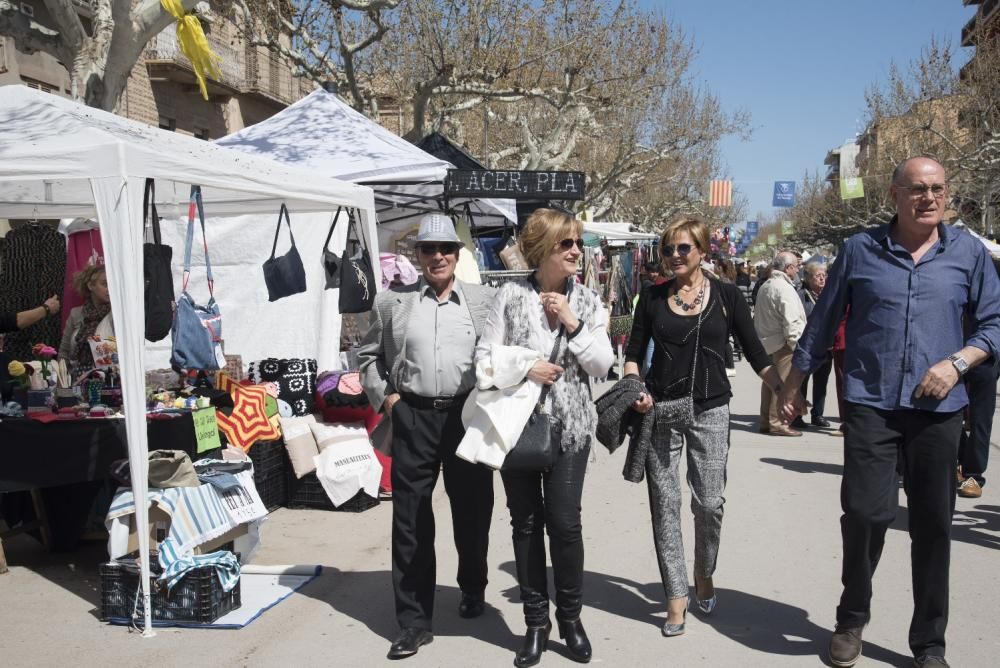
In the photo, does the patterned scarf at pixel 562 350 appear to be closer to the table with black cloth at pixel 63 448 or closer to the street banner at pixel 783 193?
the table with black cloth at pixel 63 448

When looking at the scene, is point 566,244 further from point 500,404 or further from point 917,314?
point 917,314

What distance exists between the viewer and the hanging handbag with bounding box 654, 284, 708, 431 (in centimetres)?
439

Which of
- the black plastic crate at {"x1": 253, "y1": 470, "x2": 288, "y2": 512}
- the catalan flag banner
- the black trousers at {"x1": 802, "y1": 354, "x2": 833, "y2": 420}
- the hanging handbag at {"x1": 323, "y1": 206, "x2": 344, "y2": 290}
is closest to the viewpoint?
the black plastic crate at {"x1": 253, "y1": 470, "x2": 288, "y2": 512}

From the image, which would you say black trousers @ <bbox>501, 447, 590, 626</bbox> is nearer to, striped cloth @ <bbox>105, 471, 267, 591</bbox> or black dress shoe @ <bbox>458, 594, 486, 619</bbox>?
black dress shoe @ <bbox>458, 594, 486, 619</bbox>

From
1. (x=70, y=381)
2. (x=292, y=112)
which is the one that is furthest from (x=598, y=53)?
Result: (x=70, y=381)

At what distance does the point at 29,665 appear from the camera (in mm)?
4281

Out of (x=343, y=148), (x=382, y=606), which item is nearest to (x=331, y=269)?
(x=343, y=148)

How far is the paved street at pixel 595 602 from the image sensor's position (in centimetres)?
430

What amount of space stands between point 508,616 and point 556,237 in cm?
192

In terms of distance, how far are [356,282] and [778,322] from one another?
4.59 m

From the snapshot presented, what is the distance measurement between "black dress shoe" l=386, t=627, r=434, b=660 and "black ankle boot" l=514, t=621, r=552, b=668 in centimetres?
45

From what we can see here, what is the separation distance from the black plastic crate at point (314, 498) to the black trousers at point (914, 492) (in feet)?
13.0

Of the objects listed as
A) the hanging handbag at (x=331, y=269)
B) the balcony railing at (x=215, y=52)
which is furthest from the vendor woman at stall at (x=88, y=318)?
the balcony railing at (x=215, y=52)

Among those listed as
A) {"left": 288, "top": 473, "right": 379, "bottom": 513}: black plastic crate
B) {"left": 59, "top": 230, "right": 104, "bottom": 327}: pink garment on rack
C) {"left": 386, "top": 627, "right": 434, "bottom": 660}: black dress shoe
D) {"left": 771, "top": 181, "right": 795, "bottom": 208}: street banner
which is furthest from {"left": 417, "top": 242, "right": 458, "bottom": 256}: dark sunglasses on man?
{"left": 771, "top": 181, "right": 795, "bottom": 208}: street banner
